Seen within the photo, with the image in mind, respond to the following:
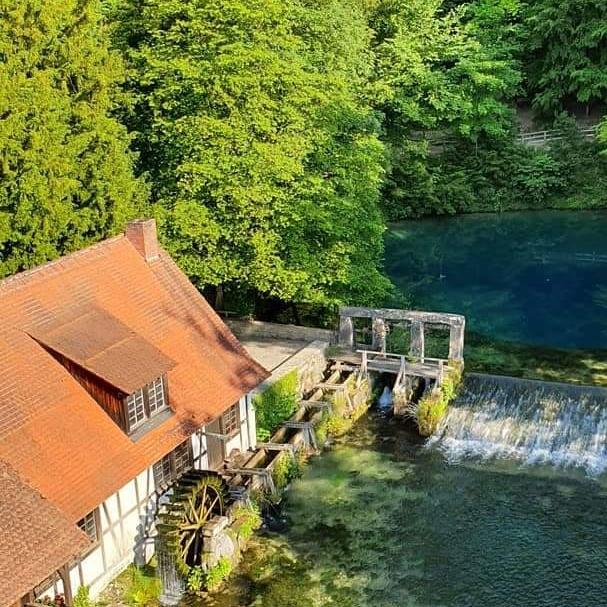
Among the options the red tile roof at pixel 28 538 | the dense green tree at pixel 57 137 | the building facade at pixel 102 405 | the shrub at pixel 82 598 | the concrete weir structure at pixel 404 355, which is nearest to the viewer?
the red tile roof at pixel 28 538

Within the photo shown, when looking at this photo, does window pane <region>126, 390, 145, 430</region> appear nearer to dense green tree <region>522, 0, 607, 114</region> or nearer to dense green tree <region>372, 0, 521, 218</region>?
dense green tree <region>372, 0, 521, 218</region>

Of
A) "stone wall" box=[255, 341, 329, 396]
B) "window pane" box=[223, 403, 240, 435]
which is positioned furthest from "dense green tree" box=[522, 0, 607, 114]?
"window pane" box=[223, 403, 240, 435]

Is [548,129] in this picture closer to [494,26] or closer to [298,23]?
[494,26]

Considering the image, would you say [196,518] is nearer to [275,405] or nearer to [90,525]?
[90,525]

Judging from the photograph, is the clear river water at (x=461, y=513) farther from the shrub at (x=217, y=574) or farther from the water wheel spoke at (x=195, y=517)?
the water wheel spoke at (x=195, y=517)

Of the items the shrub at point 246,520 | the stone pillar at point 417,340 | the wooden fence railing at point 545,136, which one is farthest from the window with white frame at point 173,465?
the wooden fence railing at point 545,136
